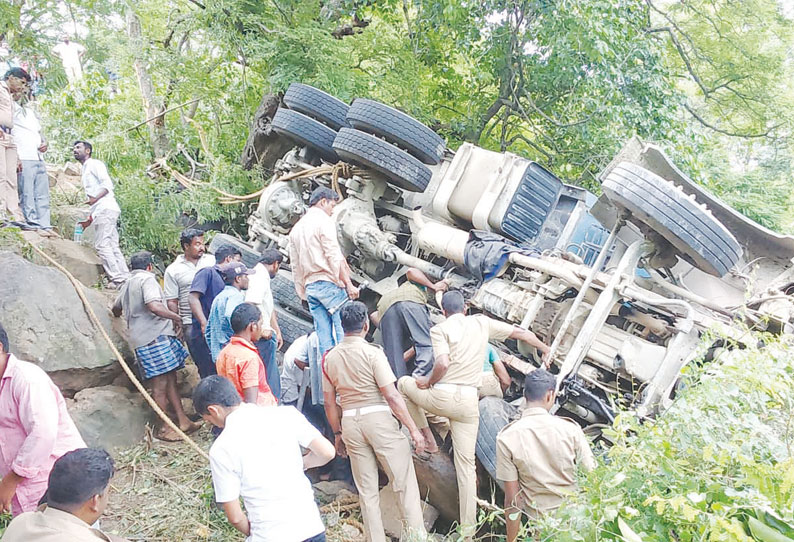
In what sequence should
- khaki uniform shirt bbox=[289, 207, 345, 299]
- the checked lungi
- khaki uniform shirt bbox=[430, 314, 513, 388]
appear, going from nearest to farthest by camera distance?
khaki uniform shirt bbox=[430, 314, 513, 388], khaki uniform shirt bbox=[289, 207, 345, 299], the checked lungi

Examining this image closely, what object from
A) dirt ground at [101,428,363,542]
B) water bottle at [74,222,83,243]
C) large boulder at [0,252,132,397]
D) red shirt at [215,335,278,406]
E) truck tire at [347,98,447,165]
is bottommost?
dirt ground at [101,428,363,542]

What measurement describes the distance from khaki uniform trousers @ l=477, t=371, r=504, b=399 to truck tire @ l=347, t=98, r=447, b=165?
2100 mm

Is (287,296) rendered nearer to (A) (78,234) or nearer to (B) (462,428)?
(B) (462,428)

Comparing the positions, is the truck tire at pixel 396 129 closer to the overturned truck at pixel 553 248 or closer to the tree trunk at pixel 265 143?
the overturned truck at pixel 553 248

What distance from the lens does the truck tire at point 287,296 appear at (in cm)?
527

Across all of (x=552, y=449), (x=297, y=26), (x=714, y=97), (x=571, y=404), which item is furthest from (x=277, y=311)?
(x=714, y=97)

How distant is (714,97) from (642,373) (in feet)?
25.5

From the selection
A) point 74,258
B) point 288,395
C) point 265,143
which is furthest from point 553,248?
point 74,258

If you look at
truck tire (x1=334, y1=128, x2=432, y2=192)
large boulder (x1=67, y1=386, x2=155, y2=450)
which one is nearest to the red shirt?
large boulder (x1=67, y1=386, x2=155, y2=450)

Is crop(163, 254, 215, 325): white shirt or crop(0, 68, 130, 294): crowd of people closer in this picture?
crop(163, 254, 215, 325): white shirt

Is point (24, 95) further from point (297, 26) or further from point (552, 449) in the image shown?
point (552, 449)

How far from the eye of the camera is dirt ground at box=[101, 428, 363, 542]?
3420 millimetres

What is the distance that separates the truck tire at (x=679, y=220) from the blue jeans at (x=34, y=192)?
4980mm

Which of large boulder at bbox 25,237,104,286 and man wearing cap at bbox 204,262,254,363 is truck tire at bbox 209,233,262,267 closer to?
large boulder at bbox 25,237,104,286
